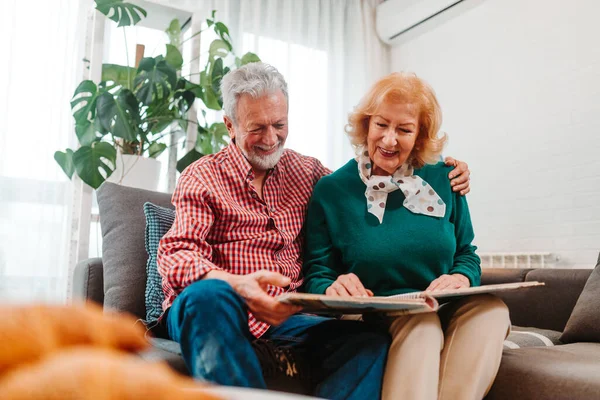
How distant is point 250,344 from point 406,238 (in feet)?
1.91

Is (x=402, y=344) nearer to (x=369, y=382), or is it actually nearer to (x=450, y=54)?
(x=369, y=382)

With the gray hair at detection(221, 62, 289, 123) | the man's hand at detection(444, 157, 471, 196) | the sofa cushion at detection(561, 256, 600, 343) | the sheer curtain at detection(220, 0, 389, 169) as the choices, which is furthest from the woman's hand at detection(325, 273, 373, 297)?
the sheer curtain at detection(220, 0, 389, 169)

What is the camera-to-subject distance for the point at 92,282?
169 centimetres

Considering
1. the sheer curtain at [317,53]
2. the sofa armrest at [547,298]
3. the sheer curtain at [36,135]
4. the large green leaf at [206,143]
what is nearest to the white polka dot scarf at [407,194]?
the sofa armrest at [547,298]

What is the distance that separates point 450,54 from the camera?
3939 mm

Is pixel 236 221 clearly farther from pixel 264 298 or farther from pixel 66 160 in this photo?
pixel 66 160

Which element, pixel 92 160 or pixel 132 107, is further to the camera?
pixel 132 107

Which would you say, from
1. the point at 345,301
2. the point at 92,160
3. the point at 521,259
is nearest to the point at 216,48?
the point at 92,160

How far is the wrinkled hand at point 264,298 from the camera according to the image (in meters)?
1.03

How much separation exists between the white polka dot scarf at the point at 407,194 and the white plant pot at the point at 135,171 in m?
1.45

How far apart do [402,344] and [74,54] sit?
2911 millimetres

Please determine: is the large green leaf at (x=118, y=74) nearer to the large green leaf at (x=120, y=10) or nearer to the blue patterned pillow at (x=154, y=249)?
the large green leaf at (x=120, y=10)

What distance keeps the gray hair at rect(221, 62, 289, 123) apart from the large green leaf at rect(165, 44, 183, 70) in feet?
4.74

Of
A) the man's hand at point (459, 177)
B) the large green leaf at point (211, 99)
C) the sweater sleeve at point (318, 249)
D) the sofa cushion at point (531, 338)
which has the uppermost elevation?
the large green leaf at point (211, 99)
